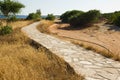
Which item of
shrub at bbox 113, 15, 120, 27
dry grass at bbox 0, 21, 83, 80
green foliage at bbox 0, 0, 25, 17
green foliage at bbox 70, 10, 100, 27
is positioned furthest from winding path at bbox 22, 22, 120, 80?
green foliage at bbox 0, 0, 25, 17

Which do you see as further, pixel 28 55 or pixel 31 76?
pixel 28 55

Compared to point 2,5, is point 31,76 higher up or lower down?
lower down

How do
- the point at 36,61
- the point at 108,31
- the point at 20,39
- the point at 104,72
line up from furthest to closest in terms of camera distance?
the point at 108,31
the point at 20,39
the point at 36,61
the point at 104,72

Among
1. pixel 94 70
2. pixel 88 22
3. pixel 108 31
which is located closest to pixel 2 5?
pixel 88 22

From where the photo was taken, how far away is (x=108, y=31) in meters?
15.9

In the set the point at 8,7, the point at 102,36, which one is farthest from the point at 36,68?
the point at 8,7

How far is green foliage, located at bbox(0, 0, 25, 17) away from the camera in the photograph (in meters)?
27.5

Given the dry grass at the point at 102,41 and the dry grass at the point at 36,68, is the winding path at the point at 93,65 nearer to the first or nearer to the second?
the dry grass at the point at 36,68

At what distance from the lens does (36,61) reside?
20.3 ft

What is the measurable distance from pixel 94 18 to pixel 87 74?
15.4m

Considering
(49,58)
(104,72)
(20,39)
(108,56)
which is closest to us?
(104,72)

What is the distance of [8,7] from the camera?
27.5 m

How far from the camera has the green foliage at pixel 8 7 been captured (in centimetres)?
2748

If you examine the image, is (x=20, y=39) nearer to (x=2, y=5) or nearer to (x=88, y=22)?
(x=88, y=22)
